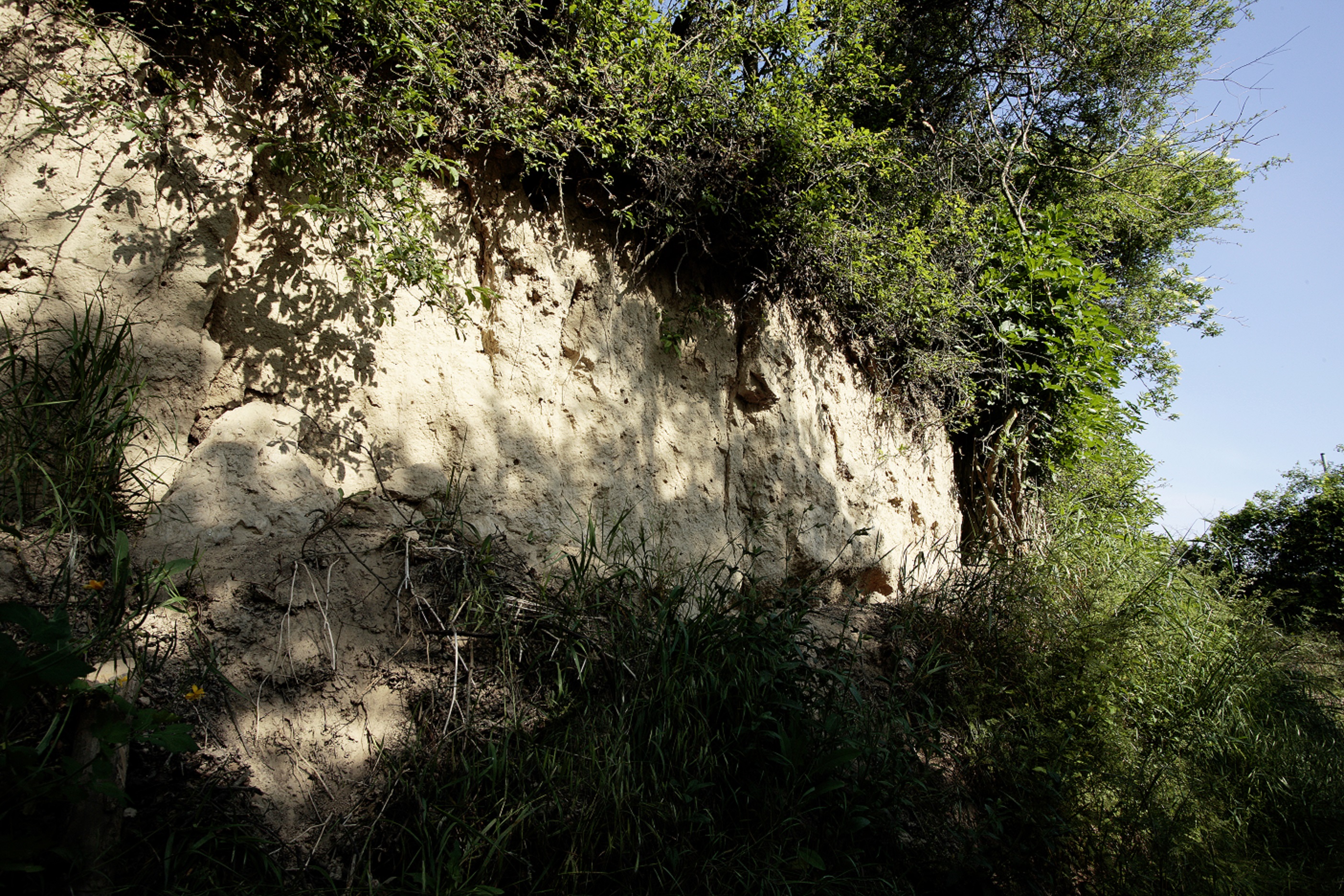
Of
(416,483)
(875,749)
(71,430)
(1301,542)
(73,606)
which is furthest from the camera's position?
(1301,542)

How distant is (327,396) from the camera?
11.1ft

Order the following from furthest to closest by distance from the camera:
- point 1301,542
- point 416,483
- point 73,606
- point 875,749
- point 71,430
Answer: point 1301,542 < point 416,483 < point 875,749 < point 71,430 < point 73,606

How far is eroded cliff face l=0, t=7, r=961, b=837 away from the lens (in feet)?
8.89

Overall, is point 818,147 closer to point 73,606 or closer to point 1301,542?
point 73,606

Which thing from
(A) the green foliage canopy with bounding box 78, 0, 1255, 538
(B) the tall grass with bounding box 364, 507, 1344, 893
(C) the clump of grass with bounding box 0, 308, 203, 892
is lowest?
(B) the tall grass with bounding box 364, 507, 1344, 893

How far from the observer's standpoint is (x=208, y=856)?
2.11 metres

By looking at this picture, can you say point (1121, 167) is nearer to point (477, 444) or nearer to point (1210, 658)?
point (1210, 658)

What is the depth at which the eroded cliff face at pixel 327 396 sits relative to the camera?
271 cm

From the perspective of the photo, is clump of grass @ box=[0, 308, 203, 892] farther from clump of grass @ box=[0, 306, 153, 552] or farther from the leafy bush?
the leafy bush

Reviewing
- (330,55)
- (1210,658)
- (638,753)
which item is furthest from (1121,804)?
(330,55)

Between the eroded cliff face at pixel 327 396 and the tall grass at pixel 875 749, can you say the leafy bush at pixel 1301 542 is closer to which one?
the tall grass at pixel 875 749

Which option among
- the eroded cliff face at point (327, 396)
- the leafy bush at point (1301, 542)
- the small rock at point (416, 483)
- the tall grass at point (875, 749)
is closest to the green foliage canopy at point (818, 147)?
the eroded cliff face at point (327, 396)

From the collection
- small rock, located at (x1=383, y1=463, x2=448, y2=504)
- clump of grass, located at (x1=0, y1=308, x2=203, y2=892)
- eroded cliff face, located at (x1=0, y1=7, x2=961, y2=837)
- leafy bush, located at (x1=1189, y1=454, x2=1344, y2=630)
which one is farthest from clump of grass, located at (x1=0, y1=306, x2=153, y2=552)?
leafy bush, located at (x1=1189, y1=454, x2=1344, y2=630)

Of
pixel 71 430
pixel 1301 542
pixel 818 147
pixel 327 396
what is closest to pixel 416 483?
pixel 327 396
